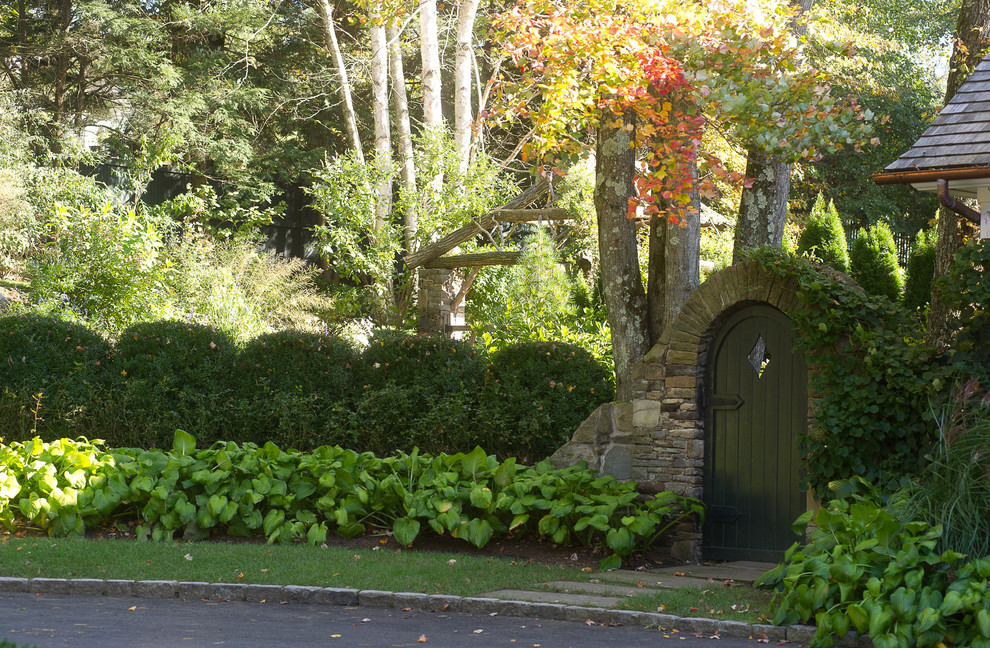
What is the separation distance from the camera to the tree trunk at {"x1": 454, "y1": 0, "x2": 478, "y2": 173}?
16.8 metres

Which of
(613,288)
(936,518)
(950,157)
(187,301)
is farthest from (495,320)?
(936,518)

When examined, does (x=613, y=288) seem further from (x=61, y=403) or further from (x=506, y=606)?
(x=61, y=403)

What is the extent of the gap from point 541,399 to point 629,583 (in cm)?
254

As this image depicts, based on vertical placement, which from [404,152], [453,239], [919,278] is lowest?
[919,278]

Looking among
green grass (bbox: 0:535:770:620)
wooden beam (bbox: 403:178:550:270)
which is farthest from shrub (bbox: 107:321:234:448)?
wooden beam (bbox: 403:178:550:270)

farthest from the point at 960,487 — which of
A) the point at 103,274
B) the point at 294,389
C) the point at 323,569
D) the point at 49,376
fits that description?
the point at 103,274

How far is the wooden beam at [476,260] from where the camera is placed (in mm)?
13875

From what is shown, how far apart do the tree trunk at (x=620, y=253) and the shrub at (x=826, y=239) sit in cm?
813

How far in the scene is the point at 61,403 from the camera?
30.9 ft

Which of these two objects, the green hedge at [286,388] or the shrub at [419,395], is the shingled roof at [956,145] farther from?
the shrub at [419,395]

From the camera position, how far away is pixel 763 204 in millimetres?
8492

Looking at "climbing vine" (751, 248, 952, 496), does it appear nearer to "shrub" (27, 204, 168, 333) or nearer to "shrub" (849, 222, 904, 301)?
"shrub" (27, 204, 168, 333)

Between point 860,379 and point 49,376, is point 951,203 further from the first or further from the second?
point 49,376

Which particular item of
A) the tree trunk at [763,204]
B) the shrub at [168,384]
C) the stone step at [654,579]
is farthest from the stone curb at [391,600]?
the tree trunk at [763,204]
